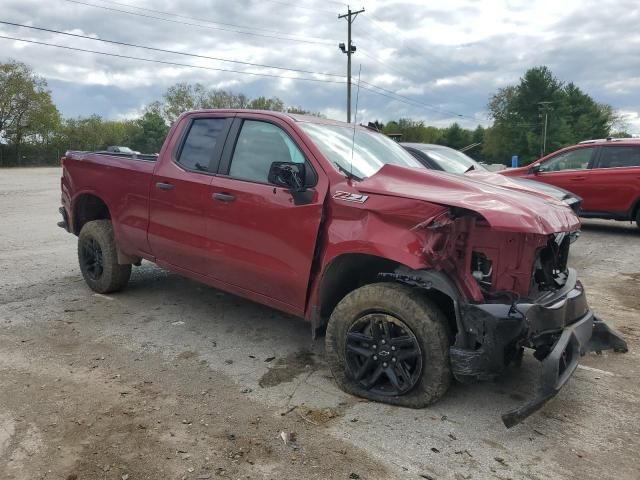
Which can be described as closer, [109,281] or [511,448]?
[511,448]

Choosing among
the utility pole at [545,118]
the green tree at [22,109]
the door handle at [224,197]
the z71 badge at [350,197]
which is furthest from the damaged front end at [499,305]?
the utility pole at [545,118]

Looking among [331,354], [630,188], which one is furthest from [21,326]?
[630,188]

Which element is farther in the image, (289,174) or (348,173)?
(348,173)

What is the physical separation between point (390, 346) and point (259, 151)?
1.86m

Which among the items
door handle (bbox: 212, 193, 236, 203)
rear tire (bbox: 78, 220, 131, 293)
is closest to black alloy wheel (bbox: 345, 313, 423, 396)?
door handle (bbox: 212, 193, 236, 203)

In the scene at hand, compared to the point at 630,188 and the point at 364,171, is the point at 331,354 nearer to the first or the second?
the point at 364,171

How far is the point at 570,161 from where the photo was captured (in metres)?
10.6

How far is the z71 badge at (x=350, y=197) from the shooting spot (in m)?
3.37

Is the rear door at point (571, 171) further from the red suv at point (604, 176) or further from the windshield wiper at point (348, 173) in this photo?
the windshield wiper at point (348, 173)

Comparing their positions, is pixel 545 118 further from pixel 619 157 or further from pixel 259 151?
pixel 259 151

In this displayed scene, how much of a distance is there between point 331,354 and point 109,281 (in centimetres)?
306

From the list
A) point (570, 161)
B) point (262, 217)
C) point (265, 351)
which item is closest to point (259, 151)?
point (262, 217)

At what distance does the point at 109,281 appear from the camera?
18.2 ft

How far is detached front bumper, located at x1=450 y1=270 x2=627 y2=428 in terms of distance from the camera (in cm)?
293
